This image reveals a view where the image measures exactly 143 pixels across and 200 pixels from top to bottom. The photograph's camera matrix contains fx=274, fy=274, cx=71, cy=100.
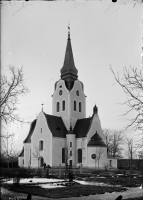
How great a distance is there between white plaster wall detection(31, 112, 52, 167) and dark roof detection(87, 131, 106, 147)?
6.00 meters

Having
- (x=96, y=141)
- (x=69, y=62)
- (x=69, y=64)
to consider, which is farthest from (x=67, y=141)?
(x=69, y=64)

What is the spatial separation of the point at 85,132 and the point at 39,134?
709 cm

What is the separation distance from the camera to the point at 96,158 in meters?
38.5

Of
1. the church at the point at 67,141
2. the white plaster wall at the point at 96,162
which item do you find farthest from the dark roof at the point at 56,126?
the white plaster wall at the point at 96,162

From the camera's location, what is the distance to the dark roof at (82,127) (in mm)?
41375

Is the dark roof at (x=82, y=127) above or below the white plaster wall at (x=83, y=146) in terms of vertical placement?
above

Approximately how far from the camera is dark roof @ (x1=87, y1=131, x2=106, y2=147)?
1550 inches

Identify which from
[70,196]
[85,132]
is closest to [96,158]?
[85,132]

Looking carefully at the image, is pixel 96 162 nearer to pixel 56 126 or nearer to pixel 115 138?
pixel 56 126

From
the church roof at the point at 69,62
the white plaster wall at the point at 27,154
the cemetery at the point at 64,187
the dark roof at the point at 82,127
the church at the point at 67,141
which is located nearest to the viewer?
the church roof at the point at 69,62

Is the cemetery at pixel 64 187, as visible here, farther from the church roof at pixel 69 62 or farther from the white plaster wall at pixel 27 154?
the white plaster wall at pixel 27 154

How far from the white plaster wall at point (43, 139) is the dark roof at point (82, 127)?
4.35m

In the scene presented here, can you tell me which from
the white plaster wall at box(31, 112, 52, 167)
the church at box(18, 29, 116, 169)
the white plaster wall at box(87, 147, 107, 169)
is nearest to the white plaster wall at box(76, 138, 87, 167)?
the church at box(18, 29, 116, 169)

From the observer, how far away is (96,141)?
39.8 metres
